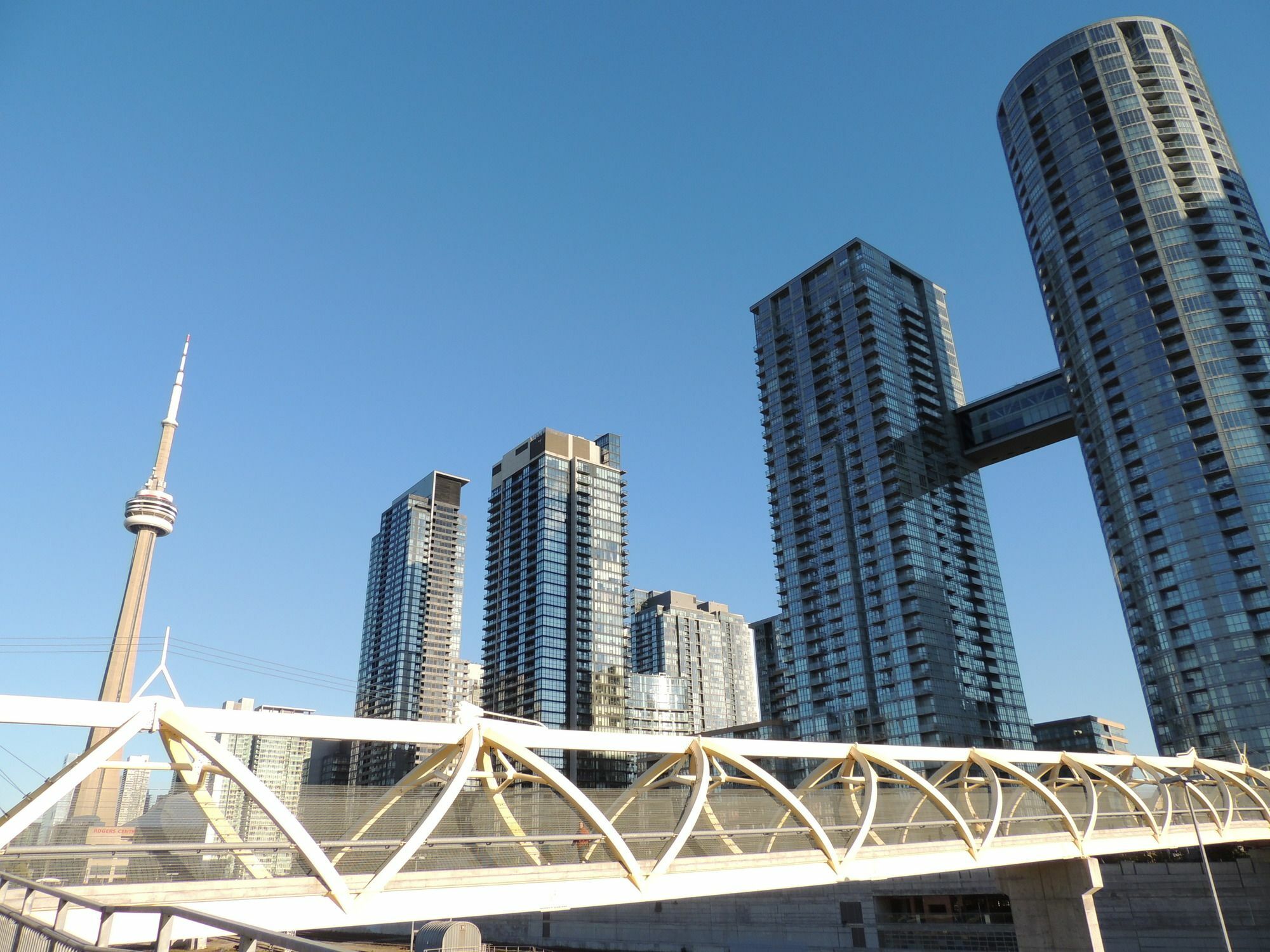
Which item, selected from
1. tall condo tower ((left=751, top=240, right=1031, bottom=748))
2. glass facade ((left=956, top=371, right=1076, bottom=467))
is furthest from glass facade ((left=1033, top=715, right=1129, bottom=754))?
glass facade ((left=956, top=371, right=1076, bottom=467))

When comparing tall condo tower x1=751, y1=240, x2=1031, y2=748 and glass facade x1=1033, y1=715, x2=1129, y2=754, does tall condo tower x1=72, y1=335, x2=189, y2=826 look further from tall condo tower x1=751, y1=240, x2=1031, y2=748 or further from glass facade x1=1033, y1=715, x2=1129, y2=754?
glass facade x1=1033, y1=715, x2=1129, y2=754

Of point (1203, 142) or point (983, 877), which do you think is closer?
point (983, 877)

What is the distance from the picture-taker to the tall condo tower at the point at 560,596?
558 feet

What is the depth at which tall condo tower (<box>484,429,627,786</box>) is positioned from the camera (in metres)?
170

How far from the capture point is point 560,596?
585ft

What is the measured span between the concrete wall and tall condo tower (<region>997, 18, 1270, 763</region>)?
221 ft

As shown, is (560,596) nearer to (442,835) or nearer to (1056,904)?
(1056,904)

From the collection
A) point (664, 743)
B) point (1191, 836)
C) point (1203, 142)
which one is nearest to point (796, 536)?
point (1203, 142)

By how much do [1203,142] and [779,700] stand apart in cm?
13042

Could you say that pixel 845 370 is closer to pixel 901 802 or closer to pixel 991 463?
pixel 991 463

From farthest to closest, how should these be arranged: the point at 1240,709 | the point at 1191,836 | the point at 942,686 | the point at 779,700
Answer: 1. the point at 779,700
2. the point at 942,686
3. the point at 1240,709
4. the point at 1191,836

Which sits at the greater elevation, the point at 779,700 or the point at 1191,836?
the point at 779,700

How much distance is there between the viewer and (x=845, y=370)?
550 feet

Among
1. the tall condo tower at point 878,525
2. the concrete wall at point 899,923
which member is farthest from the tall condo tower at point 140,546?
the tall condo tower at point 878,525
